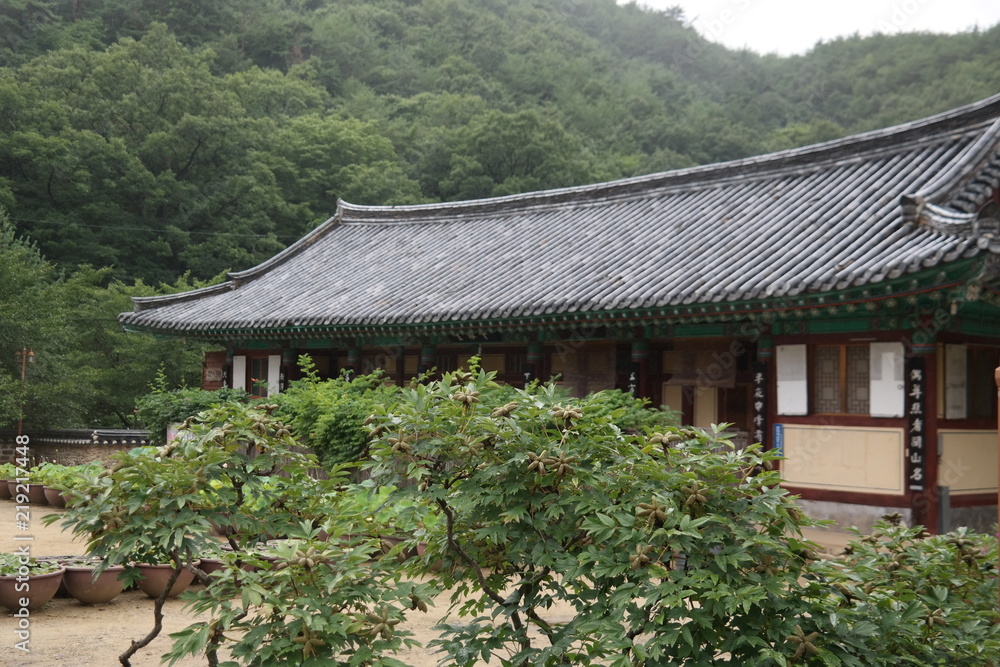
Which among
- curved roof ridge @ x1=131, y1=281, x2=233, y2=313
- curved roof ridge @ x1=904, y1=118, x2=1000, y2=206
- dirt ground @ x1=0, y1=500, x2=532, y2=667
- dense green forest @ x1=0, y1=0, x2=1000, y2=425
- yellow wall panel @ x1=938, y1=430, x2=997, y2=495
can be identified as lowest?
dirt ground @ x1=0, y1=500, x2=532, y2=667

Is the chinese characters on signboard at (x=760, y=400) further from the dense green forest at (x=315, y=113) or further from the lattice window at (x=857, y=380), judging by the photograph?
the dense green forest at (x=315, y=113)

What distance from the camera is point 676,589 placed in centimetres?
364

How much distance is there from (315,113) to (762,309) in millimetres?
41810

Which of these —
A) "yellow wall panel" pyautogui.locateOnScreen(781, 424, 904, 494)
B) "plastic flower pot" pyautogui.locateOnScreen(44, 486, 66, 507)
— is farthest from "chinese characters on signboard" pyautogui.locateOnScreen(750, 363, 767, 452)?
"plastic flower pot" pyautogui.locateOnScreen(44, 486, 66, 507)

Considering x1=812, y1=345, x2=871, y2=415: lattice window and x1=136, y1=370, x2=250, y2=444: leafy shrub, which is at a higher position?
x1=812, y1=345, x2=871, y2=415: lattice window

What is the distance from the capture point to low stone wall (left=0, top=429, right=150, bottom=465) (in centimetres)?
2345

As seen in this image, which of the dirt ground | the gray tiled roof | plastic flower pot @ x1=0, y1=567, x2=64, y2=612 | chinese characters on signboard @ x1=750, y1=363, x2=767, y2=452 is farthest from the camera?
chinese characters on signboard @ x1=750, y1=363, x2=767, y2=452

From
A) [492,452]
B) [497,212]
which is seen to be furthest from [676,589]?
[497,212]

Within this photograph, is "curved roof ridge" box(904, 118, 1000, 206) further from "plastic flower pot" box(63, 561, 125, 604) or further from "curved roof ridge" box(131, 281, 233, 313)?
"curved roof ridge" box(131, 281, 233, 313)

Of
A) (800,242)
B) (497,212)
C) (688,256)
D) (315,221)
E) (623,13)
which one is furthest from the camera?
(623,13)

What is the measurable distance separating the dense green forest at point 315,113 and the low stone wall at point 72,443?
0.97 m

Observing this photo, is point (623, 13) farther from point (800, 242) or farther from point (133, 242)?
point (800, 242)

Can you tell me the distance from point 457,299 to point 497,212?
563 cm

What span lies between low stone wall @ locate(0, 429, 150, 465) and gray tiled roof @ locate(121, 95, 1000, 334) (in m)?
4.13
